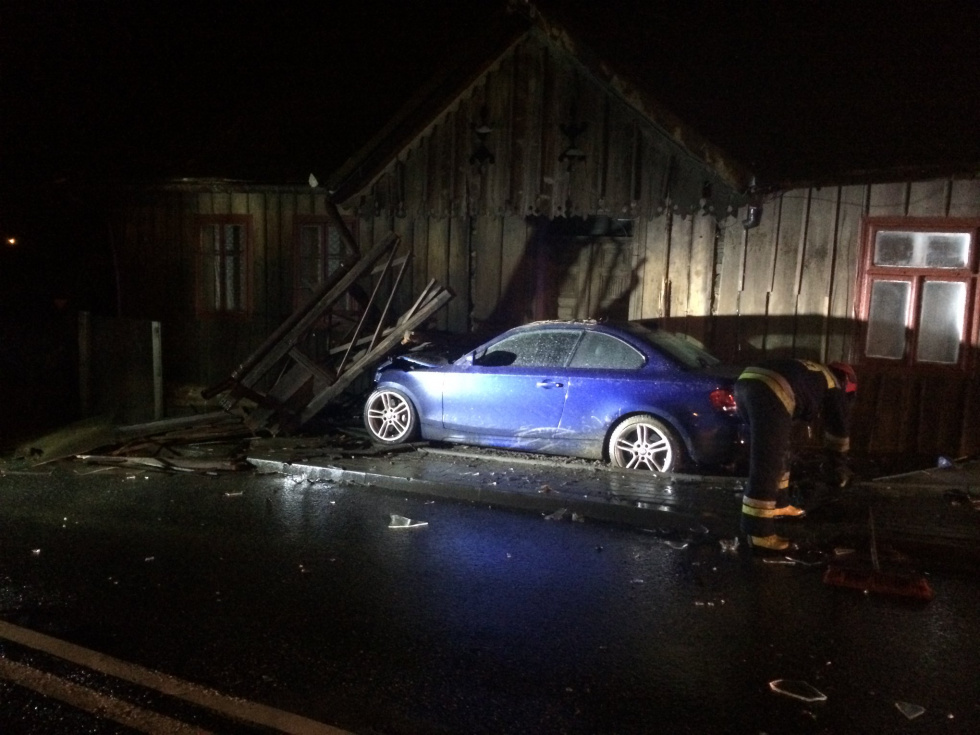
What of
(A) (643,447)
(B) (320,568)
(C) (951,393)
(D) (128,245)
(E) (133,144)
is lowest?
(B) (320,568)

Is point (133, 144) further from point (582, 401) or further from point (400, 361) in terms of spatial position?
point (582, 401)

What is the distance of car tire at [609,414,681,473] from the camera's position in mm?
7930

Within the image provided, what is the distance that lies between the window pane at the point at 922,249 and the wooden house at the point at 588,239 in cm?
2

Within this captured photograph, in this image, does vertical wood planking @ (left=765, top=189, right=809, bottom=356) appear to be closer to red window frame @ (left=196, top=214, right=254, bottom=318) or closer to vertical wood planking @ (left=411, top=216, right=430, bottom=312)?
vertical wood planking @ (left=411, top=216, right=430, bottom=312)

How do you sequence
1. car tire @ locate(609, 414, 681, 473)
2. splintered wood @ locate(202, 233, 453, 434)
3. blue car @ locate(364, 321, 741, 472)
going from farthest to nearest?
splintered wood @ locate(202, 233, 453, 434) → car tire @ locate(609, 414, 681, 473) → blue car @ locate(364, 321, 741, 472)

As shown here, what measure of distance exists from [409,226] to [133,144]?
622cm

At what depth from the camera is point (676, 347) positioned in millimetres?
8492

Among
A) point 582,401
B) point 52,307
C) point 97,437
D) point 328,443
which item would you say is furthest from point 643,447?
point 52,307

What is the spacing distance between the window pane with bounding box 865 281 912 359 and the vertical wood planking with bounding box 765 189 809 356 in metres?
0.90

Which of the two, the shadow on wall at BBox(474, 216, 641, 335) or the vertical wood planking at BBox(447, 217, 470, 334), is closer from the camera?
the shadow on wall at BBox(474, 216, 641, 335)

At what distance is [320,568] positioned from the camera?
589cm

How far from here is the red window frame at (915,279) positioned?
8.88 meters

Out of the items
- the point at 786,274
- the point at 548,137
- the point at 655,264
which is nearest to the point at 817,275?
the point at 786,274

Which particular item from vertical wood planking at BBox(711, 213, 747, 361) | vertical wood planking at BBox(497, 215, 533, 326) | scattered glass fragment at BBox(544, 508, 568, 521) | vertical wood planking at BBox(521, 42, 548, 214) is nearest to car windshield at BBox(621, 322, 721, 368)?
vertical wood planking at BBox(711, 213, 747, 361)
